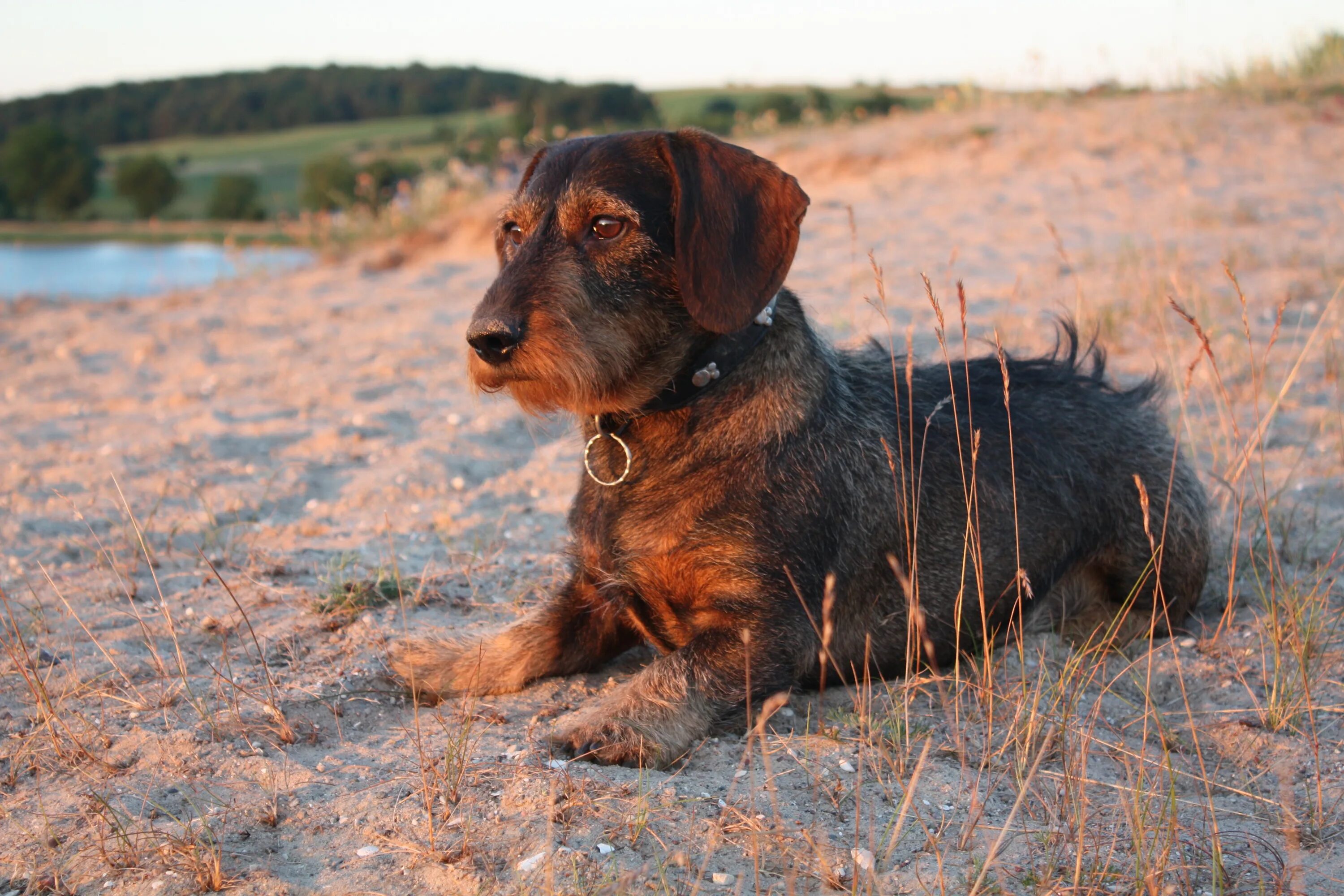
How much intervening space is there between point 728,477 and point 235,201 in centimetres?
4213

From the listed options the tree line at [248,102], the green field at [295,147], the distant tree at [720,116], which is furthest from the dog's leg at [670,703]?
the tree line at [248,102]

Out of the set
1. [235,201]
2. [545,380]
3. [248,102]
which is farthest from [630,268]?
[248,102]

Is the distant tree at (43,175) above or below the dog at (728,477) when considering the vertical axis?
above

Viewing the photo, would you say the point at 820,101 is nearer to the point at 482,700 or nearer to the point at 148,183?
the point at 148,183

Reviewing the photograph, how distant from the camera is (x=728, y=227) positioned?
3.69m

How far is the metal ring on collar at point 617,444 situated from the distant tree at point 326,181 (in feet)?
81.5

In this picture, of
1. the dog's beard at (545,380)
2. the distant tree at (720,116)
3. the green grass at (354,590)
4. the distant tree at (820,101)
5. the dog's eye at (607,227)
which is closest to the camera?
the dog's beard at (545,380)

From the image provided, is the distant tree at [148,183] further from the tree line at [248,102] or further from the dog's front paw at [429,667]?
the dog's front paw at [429,667]

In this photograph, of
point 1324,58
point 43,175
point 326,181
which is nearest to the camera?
point 1324,58

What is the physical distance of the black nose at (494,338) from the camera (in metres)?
3.51

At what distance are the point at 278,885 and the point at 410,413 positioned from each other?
5.72 metres

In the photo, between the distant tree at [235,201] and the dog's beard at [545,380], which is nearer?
the dog's beard at [545,380]

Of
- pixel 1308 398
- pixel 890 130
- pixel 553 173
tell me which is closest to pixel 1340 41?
pixel 890 130

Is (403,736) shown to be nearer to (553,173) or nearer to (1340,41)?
(553,173)
